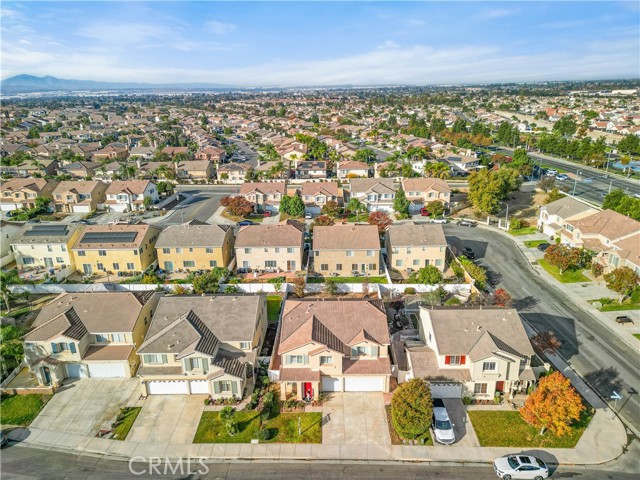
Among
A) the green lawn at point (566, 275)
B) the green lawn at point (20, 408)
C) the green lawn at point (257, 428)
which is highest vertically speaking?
the green lawn at point (566, 275)

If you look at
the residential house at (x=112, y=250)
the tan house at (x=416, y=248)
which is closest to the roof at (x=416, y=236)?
the tan house at (x=416, y=248)

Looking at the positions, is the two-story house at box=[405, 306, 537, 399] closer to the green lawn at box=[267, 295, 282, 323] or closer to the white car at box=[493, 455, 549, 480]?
the white car at box=[493, 455, 549, 480]

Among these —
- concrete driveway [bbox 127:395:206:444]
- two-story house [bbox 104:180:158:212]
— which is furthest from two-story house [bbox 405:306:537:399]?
two-story house [bbox 104:180:158:212]

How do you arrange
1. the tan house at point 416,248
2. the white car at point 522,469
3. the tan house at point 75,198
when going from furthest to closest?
1. the tan house at point 75,198
2. the tan house at point 416,248
3. the white car at point 522,469

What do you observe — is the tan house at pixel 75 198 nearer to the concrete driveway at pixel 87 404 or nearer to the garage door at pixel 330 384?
the concrete driveway at pixel 87 404

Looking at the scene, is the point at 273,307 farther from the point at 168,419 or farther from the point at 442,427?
the point at 442,427

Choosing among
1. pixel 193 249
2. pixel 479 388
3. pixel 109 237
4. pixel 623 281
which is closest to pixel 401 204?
pixel 623 281

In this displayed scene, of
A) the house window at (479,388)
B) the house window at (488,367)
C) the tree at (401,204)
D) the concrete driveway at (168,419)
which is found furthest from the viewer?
the tree at (401,204)
